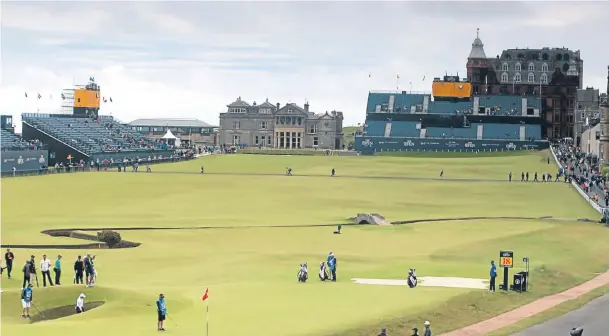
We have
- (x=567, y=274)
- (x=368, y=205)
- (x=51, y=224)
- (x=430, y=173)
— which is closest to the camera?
(x=567, y=274)

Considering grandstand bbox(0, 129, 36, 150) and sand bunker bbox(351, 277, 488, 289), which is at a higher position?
grandstand bbox(0, 129, 36, 150)

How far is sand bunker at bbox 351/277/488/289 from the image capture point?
139 feet

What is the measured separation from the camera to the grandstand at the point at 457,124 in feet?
603

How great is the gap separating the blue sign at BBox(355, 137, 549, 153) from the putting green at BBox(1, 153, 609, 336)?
199 ft

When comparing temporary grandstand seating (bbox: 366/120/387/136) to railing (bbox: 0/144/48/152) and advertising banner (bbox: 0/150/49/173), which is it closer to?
railing (bbox: 0/144/48/152)

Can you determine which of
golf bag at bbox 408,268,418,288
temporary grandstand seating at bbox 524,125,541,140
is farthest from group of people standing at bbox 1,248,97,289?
temporary grandstand seating at bbox 524,125,541,140

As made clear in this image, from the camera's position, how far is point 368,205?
86688mm

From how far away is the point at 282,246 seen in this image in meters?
57.0

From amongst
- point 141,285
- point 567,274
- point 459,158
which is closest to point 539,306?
point 567,274

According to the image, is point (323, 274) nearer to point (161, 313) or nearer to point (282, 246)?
point (161, 313)

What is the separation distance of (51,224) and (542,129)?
145 m

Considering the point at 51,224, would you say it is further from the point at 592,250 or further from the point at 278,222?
the point at 592,250

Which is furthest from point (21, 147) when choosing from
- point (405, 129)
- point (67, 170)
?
point (405, 129)

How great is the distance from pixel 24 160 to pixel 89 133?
107ft
